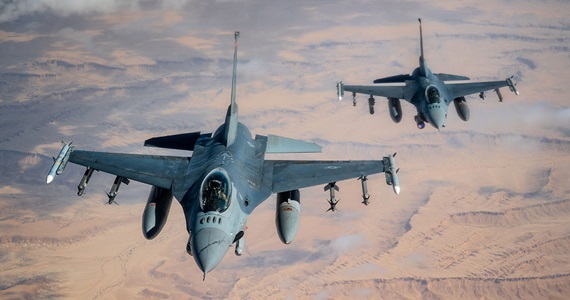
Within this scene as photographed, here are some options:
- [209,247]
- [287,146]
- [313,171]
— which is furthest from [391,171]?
[209,247]

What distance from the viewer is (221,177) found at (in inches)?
1109

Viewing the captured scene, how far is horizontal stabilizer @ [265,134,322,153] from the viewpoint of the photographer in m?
39.2

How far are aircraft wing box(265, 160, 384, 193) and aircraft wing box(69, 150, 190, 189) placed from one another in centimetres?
597

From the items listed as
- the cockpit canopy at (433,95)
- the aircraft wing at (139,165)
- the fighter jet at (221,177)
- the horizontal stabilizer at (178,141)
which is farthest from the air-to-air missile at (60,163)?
the cockpit canopy at (433,95)

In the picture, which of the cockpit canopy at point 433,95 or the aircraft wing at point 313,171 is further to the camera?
the cockpit canopy at point 433,95

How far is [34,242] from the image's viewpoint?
85.3 m

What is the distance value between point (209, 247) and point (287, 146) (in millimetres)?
15320

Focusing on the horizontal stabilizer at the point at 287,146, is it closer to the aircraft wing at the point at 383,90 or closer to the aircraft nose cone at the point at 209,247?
the aircraft wing at the point at 383,90

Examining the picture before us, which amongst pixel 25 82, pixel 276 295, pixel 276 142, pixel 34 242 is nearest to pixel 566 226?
pixel 276 295

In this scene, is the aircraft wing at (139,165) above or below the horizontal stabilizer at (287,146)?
below

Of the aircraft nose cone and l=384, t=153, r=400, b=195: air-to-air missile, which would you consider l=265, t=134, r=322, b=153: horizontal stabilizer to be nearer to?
l=384, t=153, r=400, b=195: air-to-air missile

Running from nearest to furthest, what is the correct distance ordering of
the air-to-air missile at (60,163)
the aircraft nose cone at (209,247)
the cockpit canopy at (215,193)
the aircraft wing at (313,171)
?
the aircraft nose cone at (209,247) < the cockpit canopy at (215,193) < the air-to-air missile at (60,163) < the aircraft wing at (313,171)

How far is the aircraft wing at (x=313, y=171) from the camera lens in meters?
33.2

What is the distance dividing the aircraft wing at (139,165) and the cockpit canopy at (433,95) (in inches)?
801
